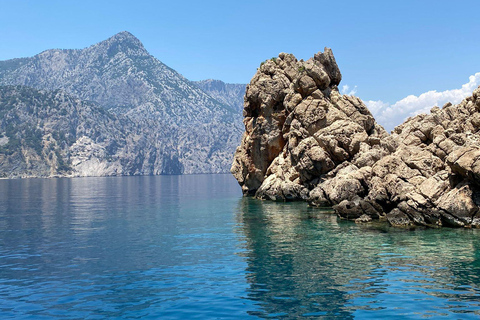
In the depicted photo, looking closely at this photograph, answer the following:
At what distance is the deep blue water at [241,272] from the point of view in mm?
22188

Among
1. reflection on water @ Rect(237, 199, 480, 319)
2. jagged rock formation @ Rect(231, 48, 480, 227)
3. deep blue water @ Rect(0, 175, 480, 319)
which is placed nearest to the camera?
reflection on water @ Rect(237, 199, 480, 319)

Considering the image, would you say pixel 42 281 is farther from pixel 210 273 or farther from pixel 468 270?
pixel 468 270

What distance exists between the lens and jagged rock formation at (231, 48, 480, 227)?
47531 mm

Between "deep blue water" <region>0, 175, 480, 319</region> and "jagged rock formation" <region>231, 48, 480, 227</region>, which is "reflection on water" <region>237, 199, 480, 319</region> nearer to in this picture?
"deep blue water" <region>0, 175, 480, 319</region>

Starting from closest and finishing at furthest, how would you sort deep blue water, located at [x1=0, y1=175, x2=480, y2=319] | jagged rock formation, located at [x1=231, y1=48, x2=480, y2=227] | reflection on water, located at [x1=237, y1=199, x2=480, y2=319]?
reflection on water, located at [x1=237, y1=199, x2=480, y2=319], deep blue water, located at [x1=0, y1=175, x2=480, y2=319], jagged rock formation, located at [x1=231, y1=48, x2=480, y2=227]

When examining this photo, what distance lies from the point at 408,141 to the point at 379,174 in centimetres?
794

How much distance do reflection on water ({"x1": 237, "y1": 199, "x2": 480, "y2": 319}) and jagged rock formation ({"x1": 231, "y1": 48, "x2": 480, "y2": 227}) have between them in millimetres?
4614

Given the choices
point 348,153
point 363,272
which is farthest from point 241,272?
point 348,153

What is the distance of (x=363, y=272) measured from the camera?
29.4 metres

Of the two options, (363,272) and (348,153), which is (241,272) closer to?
(363,272)

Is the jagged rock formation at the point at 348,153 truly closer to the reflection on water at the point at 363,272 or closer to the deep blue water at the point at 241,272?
the deep blue water at the point at 241,272

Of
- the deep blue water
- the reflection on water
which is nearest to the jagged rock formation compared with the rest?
the deep blue water

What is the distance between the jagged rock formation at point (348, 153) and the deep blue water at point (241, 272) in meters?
4.31

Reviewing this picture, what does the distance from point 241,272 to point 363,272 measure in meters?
8.41
